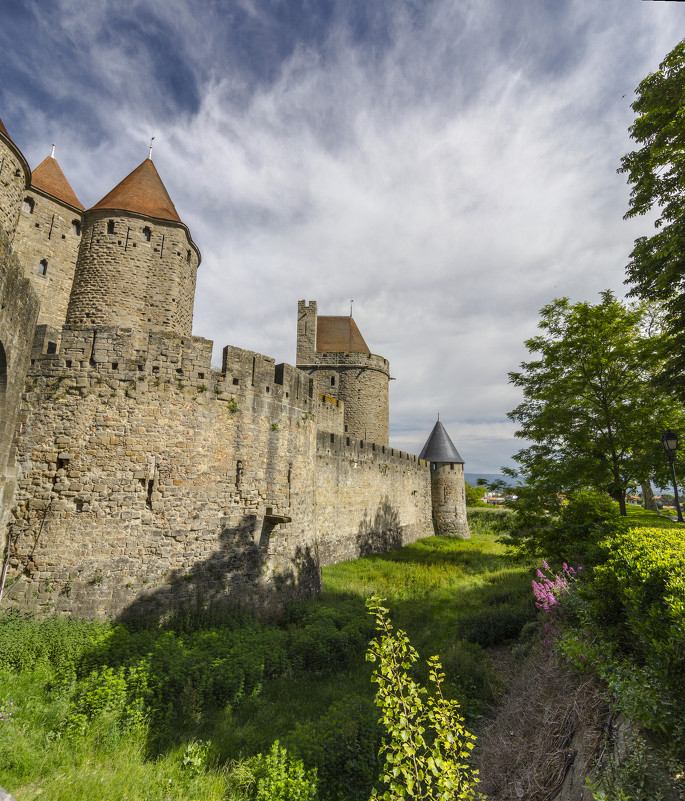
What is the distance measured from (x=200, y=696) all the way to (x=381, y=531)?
1503cm

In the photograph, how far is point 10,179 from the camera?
10.2 m

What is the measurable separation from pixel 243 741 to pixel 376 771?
190cm

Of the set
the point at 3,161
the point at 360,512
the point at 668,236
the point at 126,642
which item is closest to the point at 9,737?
the point at 126,642

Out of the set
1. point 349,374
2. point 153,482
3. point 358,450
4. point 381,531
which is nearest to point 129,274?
point 153,482

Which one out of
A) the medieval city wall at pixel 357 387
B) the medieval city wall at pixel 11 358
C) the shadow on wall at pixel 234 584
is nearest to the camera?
the medieval city wall at pixel 11 358

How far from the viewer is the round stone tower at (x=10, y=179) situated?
9.95m

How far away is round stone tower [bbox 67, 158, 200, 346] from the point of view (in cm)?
1275

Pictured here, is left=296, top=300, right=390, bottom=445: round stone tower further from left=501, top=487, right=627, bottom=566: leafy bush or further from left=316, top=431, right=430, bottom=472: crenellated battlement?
left=501, top=487, right=627, bottom=566: leafy bush

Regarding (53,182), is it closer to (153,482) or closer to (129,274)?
(129,274)

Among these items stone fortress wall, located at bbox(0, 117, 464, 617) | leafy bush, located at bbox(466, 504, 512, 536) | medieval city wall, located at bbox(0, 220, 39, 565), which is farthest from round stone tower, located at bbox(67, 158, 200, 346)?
leafy bush, located at bbox(466, 504, 512, 536)

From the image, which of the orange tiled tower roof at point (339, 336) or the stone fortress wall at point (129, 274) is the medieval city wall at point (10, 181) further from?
the orange tiled tower roof at point (339, 336)

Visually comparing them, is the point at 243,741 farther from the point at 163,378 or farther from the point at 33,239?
the point at 33,239

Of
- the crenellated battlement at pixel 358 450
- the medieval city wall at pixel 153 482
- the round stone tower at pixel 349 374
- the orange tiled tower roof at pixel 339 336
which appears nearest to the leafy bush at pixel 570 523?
the medieval city wall at pixel 153 482

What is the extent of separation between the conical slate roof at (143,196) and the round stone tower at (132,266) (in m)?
0.03
